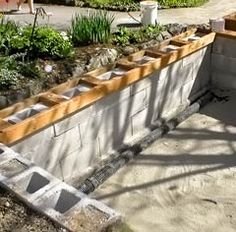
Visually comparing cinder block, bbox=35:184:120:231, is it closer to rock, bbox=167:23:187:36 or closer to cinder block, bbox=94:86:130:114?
cinder block, bbox=94:86:130:114

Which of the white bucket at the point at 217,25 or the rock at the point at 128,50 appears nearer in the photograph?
the rock at the point at 128,50

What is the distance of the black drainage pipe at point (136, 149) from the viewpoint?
4215mm

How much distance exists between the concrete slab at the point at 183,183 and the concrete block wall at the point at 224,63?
748mm

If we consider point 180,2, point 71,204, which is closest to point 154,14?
point 180,2

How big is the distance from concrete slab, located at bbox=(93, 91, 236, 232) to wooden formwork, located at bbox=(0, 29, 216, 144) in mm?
845

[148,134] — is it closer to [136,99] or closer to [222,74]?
[136,99]

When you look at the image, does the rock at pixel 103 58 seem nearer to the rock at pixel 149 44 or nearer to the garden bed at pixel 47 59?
the garden bed at pixel 47 59

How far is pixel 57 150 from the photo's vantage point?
3961 mm

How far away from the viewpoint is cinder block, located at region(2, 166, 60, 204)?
2592 millimetres

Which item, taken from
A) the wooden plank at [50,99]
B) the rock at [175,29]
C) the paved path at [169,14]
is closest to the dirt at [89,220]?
the wooden plank at [50,99]

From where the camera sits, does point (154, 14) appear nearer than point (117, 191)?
No

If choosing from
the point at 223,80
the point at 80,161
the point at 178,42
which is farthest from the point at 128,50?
the point at 80,161

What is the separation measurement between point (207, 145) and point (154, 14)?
2.47 m

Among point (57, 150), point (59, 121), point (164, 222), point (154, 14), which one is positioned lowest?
point (164, 222)
